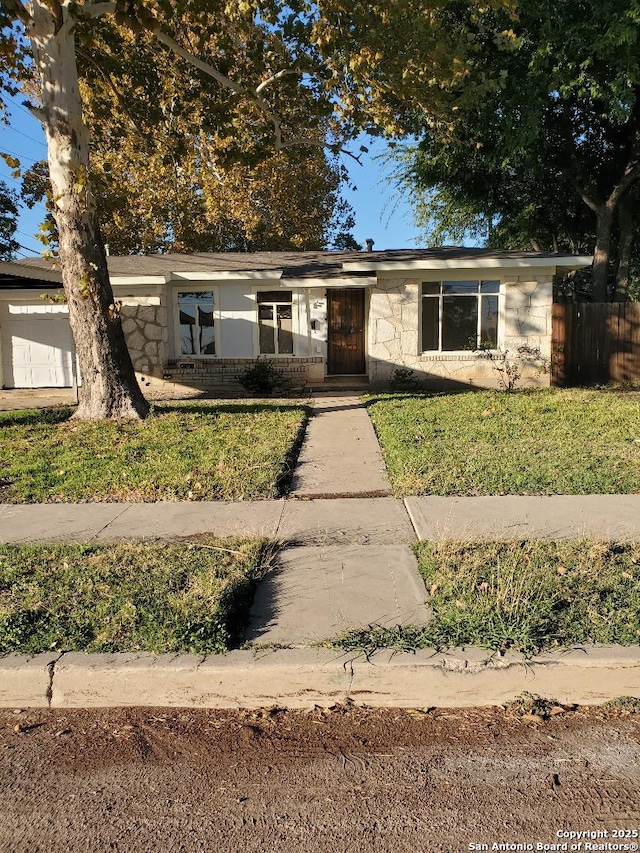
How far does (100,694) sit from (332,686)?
3.98 feet

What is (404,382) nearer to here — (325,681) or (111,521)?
(111,521)

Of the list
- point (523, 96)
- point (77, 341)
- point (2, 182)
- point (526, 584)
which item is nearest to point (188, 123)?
point (77, 341)

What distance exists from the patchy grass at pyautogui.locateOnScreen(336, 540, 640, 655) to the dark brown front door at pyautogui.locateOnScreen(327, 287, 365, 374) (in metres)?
12.8

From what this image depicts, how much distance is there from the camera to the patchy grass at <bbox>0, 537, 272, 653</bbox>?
362cm

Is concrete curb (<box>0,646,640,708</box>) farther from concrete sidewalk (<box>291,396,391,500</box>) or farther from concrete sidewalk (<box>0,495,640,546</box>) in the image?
concrete sidewalk (<box>291,396,391,500</box>)

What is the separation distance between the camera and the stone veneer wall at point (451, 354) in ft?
50.8

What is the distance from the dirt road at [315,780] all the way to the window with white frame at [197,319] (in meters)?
13.8

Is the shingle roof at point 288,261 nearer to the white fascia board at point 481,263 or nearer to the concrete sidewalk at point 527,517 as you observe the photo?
the white fascia board at point 481,263

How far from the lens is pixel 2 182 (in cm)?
3042

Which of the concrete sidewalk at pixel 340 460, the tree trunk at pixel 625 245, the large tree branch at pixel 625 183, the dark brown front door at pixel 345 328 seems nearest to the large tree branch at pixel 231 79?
the dark brown front door at pixel 345 328

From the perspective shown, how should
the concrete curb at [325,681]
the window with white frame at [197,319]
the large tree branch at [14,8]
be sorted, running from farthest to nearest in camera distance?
1. the window with white frame at [197,319]
2. the large tree branch at [14,8]
3. the concrete curb at [325,681]

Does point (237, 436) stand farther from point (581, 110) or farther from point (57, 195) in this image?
point (581, 110)

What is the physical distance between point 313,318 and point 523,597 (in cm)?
1296

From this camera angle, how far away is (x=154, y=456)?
8.35 meters
